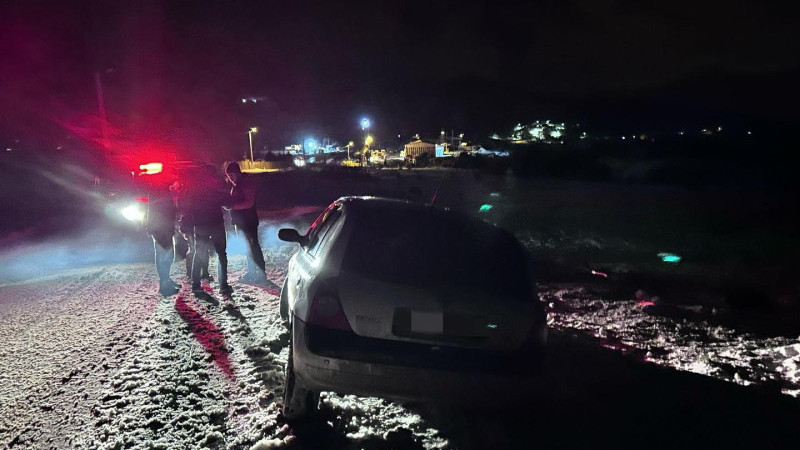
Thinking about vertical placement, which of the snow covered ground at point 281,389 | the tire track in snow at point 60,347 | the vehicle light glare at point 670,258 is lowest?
the vehicle light glare at point 670,258

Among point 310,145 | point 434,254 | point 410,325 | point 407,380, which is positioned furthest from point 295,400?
point 310,145

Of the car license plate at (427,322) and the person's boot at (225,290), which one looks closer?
the car license plate at (427,322)

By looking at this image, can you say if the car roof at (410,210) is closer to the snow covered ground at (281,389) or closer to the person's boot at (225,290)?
the snow covered ground at (281,389)

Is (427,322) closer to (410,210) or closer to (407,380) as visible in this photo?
(407,380)

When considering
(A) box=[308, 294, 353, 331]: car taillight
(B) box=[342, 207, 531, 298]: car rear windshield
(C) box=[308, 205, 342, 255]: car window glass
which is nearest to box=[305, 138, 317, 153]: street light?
(C) box=[308, 205, 342, 255]: car window glass

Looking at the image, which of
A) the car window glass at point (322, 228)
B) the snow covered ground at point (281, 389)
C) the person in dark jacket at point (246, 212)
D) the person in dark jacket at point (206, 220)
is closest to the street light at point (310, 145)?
the person in dark jacket at point (246, 212)

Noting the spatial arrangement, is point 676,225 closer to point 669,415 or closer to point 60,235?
point 669,415

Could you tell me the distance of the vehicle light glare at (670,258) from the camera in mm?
11945

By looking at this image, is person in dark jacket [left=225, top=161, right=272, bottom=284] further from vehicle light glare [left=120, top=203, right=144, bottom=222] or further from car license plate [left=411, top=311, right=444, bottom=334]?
car license plate [left=411, top=311, right=444, bottom=334]

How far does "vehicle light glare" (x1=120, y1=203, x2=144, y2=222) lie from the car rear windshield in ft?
31.1

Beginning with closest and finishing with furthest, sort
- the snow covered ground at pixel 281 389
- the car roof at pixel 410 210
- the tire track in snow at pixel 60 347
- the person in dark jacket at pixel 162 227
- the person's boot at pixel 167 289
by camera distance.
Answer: the snow covered ground at pixel 281 389, the tire track in snow at pixel 60 347, the car roof at pixel 410 210, the person in dark jacket at pixel 162 227, the person's boot at pixel 167 289

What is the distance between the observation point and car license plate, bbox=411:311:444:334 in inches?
138

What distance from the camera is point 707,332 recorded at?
21.7 feet

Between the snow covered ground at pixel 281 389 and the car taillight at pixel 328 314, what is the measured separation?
805 millimetres
